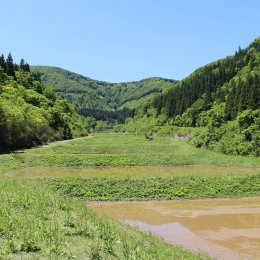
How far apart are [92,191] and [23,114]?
1981 inches

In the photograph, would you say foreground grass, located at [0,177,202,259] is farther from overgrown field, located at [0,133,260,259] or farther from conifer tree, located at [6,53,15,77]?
conifer tree, located at [6,53,15,77]

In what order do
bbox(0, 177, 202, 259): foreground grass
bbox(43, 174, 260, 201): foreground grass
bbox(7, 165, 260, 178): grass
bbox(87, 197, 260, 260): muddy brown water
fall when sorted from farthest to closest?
bbox(7, 165, 260, 178): grass → bbox(43, 174, 260, 201): foreground grass → bbox(87, 197, 260, 260): muddy brown water → bbox(0, 177, 202, 259): foreground grass

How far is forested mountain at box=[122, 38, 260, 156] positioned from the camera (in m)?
66.0

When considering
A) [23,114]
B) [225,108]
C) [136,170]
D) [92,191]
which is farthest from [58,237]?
[225,108]

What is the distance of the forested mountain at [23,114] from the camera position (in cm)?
7000

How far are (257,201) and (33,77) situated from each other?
118 metres

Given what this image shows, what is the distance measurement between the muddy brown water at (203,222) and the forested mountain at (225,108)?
3257 cm

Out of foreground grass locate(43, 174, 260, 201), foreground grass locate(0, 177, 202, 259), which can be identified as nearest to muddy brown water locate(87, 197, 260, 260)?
foreground grass locate(43, 174, 260, 201)

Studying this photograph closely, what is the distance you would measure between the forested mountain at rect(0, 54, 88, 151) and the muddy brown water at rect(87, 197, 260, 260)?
43793 millimetres

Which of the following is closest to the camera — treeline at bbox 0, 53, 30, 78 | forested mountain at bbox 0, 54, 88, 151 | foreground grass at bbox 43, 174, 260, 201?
foreground grass at bbox 43, 174, 260, 201

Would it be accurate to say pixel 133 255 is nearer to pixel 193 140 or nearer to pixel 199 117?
pixel 193 140

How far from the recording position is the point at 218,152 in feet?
223

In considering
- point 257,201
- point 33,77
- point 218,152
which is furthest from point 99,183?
point 33,77

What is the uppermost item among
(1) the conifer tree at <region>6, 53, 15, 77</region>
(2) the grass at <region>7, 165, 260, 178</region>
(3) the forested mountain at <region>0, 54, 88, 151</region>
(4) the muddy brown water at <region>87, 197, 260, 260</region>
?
(1) the conifer tree at <region>6, 53, 15, 77</region>
